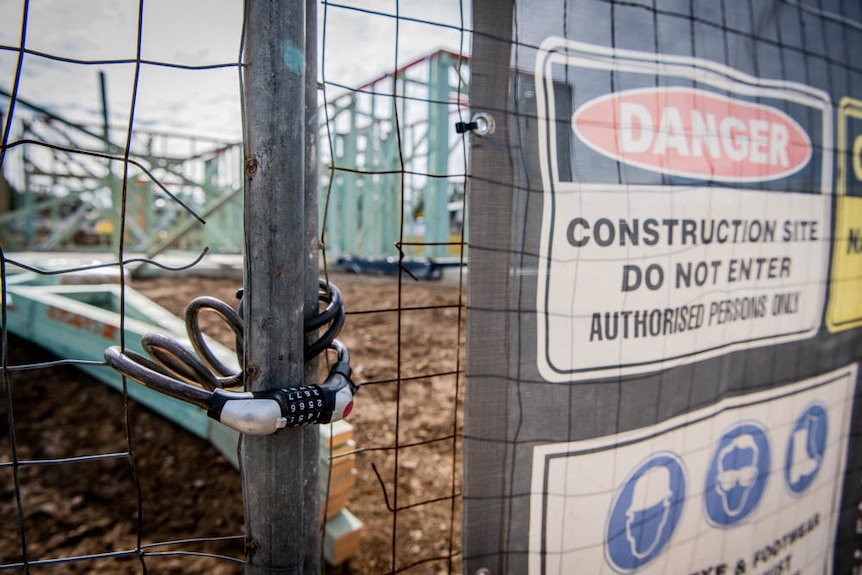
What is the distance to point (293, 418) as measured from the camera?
0.72 metres

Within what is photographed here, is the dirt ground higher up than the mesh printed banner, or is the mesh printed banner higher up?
the mesh printed banner

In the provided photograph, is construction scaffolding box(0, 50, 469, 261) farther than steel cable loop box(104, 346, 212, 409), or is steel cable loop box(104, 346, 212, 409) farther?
construction scaffolding box(0, 50, 469, 261)

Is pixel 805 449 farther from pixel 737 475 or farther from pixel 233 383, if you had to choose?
pixel 233 383

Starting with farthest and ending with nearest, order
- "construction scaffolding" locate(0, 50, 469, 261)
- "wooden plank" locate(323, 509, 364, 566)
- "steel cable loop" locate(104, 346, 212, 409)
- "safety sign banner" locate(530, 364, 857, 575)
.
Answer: "construction scaffolding" locate(0, 50, 469, 261) < "wooden plank" locate(323, 509, 364, 566) < "safety sign banner" locate(530, 364, 857, 575) < "steel cable loop" locate(104, 346, 212, 409)

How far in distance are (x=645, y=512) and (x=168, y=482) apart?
2054 millimetres

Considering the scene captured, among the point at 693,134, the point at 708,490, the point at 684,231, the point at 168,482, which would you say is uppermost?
the point at 693,134

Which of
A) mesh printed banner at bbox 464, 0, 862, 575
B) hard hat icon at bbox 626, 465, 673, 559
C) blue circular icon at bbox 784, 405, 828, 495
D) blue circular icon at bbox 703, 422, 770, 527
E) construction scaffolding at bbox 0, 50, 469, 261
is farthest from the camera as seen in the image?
construction scaffolding at bbox 0, 50, 469, 261

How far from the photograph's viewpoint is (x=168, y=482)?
223cm

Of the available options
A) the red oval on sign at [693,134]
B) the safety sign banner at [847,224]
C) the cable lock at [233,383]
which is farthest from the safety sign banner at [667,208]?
the cable lock at [233,383]

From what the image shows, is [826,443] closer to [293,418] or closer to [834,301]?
[834,301]

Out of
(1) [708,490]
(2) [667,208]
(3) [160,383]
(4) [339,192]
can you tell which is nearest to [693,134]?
(2) [667,208]

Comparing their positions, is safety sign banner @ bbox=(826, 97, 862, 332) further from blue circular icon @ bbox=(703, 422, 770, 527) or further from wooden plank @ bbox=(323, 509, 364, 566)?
wooden plank @ bbox=(323, 509, 364, 566)

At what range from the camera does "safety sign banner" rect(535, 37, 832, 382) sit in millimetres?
1059

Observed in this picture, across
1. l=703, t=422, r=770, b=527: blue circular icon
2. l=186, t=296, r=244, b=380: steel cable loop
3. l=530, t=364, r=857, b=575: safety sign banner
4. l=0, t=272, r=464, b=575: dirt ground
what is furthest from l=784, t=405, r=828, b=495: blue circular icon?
l=186, t=296, r=244, b=380: steel cable loop
